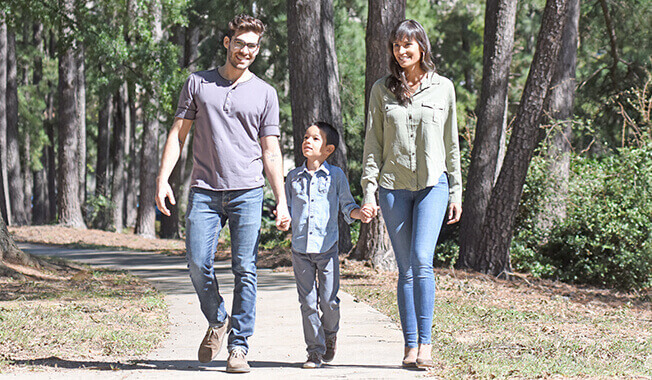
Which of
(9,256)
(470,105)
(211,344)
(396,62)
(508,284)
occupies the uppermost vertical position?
(470,105)

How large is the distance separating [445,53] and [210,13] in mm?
9588

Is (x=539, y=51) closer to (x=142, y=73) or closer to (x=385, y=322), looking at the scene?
(x=385, y=322)

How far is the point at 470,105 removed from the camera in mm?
26031

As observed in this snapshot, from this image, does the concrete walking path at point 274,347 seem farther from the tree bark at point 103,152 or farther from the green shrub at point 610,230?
the tree bark at point 103,152

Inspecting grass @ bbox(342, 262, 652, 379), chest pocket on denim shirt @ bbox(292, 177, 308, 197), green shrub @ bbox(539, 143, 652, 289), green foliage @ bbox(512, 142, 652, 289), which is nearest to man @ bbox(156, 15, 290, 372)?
chest pocket on denim shirt @ bbox(292, 177, 308, 197)

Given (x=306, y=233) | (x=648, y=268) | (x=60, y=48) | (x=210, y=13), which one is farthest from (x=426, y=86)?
(x=210, y=13)

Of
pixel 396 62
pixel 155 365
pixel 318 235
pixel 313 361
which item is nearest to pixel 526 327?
pixel 313 361

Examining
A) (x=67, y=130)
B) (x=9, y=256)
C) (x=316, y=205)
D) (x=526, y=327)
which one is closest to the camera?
(x=316, y=205)

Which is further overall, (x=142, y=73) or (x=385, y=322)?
(x=142, y=73)

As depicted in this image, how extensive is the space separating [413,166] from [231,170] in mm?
1077

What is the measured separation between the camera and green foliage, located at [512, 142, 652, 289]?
1164cm

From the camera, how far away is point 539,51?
10664mm

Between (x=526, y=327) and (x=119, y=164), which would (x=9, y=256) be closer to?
(x=526, y=327)

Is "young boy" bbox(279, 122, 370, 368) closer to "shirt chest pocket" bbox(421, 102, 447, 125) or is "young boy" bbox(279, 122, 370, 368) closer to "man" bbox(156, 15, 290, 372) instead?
"man" bbox(156, 15, 290, 372)
